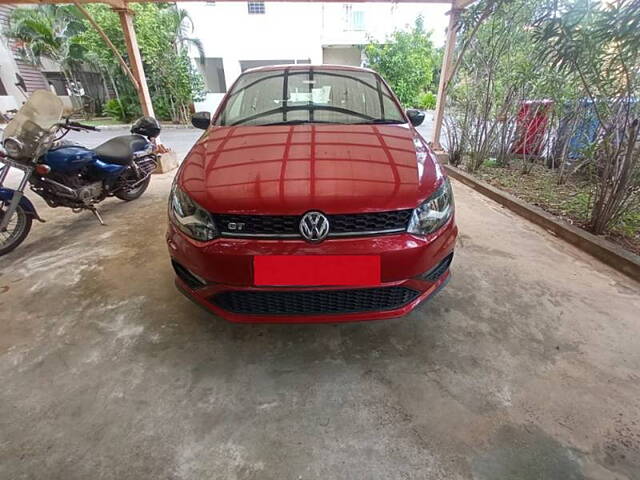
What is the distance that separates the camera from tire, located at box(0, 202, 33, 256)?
8.06 ft

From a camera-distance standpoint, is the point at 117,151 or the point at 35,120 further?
the point at 117,151

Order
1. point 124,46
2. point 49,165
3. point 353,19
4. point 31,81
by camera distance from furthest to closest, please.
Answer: point 31,81 < point 353,19 < point 124,46 < point 49,165

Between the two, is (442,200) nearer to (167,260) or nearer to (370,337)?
(370,337)

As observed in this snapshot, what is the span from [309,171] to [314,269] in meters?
0.44

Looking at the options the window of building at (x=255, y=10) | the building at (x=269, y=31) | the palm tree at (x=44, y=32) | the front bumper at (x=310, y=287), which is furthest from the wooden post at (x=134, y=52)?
the palm tree at (x=44, y=32)

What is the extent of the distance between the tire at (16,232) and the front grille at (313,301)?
2.19 m

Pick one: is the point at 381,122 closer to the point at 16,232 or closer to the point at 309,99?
the point at 309,99

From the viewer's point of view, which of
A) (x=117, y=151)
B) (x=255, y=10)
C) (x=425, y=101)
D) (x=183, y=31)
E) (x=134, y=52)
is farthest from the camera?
(x=425, y=101)

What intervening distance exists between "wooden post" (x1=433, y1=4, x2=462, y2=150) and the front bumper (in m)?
4.19

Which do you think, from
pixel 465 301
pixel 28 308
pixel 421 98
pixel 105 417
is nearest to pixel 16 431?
pixel 105 417

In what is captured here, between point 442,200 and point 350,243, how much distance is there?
511 millimetres

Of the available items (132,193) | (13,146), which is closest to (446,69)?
(132,193)

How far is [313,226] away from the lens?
1.26 meters

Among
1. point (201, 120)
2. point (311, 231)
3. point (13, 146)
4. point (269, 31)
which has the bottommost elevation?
point (311, 231)
